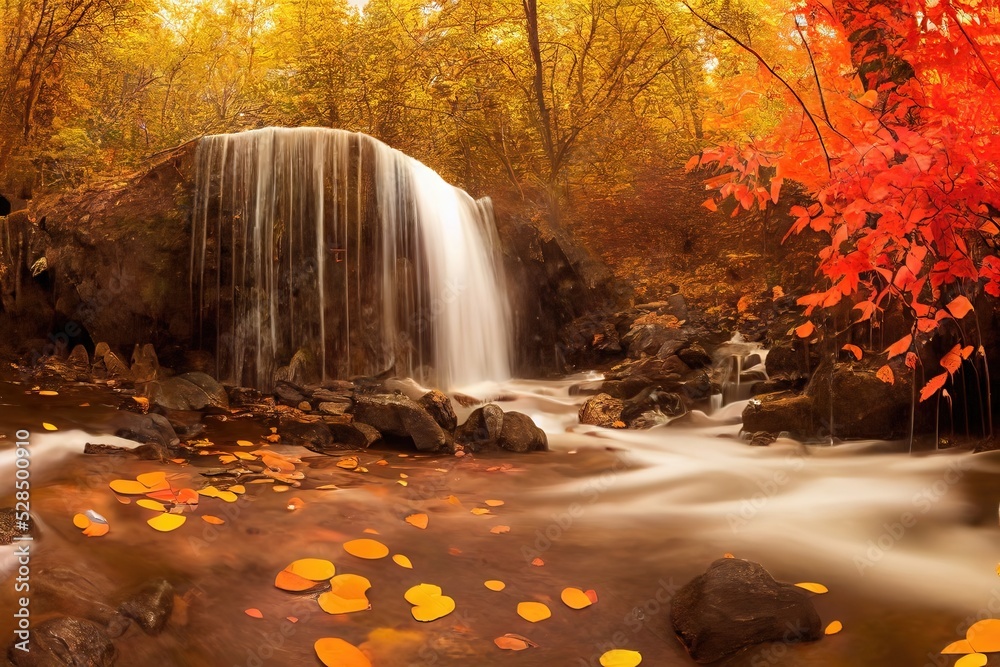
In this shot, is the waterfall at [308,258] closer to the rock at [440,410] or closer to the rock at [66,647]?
the rock at [440,410]

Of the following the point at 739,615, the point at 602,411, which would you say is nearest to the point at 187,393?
the point at 602,411

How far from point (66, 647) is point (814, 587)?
311 centimetres

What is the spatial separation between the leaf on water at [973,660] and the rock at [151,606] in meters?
2.97

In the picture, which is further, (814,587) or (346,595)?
(814,587)

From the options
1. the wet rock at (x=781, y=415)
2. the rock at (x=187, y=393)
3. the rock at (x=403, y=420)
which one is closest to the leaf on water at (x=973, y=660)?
the rock at (x=403, y=420)

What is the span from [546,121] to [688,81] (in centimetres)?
461

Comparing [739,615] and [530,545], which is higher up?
[739,615]

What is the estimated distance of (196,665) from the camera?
2.23 metres

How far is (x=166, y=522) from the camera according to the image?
10.2 feet

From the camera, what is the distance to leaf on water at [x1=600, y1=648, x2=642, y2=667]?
2508 mm

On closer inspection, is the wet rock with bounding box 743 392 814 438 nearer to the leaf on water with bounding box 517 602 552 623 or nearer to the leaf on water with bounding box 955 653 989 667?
the leaf on water with bounding box 955 653 989 667

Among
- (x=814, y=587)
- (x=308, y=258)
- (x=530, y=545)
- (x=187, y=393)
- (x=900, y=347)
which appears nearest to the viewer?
(x=814, y=587)

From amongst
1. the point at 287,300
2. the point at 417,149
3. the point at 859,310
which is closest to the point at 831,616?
the point at 859,310

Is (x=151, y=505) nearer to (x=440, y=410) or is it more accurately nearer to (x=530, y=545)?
(x=530, y=545)
